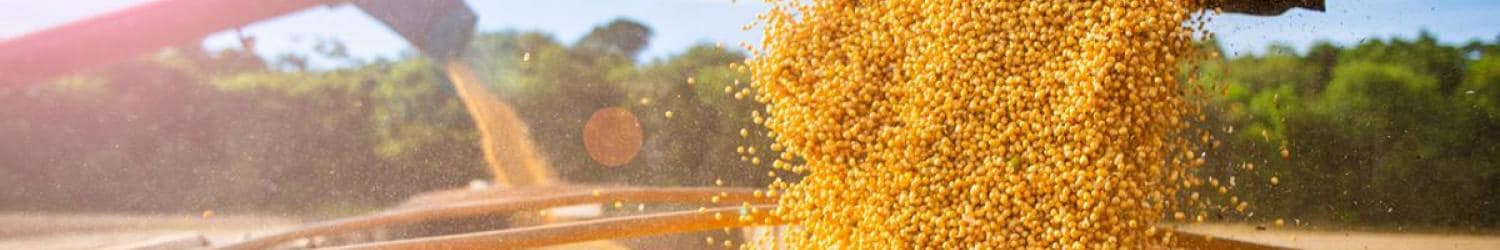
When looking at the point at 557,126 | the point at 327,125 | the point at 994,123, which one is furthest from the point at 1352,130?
the point at 327,125

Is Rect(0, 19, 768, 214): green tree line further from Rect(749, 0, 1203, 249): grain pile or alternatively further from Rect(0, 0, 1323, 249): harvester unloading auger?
Rect(749, 0, 1203, 249): grain pile

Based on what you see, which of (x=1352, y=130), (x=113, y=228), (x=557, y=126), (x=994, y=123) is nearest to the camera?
(x=994, y=123)

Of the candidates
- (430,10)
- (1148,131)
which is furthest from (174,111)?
(1148,131)

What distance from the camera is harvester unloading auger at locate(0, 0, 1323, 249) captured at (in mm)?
1968

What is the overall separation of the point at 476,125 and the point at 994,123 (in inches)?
38.1

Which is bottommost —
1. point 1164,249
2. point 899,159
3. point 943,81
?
point 1164,249

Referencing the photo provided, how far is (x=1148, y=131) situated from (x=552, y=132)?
1009 millimetres

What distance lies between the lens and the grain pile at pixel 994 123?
1.48 metres

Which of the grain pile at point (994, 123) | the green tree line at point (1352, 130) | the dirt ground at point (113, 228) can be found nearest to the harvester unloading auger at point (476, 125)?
the dirt ground at point (113, 228)

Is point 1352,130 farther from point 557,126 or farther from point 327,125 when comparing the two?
point 327,125

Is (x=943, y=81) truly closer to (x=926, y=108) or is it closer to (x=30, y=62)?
(x=926, y=108)

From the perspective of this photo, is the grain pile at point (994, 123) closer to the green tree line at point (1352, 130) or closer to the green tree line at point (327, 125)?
the green tree line at point (1352, 130)

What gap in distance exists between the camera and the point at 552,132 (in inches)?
79.6

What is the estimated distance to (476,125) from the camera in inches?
80.9
